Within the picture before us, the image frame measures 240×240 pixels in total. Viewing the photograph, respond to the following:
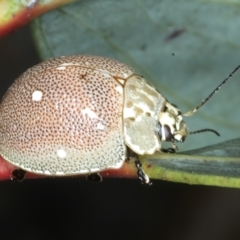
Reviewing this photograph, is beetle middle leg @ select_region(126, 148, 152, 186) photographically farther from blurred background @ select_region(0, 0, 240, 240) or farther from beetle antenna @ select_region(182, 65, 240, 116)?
blurred background @ select_region(0, 0, 240, 240)


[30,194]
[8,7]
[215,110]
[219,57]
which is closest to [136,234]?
[30,194]

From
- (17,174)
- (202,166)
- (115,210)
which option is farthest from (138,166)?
(115,210)

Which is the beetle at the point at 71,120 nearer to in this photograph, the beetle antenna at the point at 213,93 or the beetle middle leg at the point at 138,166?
the beetle middle leg at the point at 138,166

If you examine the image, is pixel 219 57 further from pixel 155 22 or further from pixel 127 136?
pixel 127 136

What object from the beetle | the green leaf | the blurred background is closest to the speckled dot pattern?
the beetle

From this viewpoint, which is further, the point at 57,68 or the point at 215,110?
the point at 215,110
